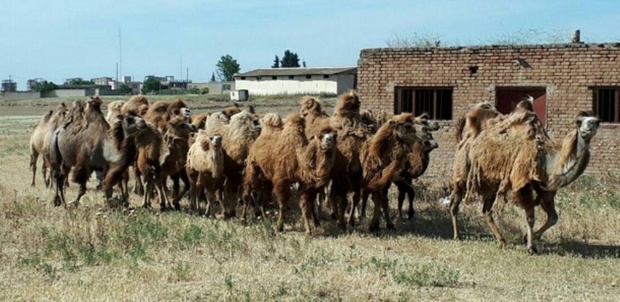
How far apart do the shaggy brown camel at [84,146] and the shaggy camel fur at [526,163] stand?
6.41 m

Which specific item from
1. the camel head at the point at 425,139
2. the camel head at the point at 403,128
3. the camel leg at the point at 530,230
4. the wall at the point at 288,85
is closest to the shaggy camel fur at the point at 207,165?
the camel head at the point at 403,128

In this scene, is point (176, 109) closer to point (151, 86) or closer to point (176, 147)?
point (176, 147)

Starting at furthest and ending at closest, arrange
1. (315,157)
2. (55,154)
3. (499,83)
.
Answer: (499,83)
(55,154)
(315,157)

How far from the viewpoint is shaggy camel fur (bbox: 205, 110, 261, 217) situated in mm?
16391

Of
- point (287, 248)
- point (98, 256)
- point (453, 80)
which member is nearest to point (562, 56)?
point (453, 80)

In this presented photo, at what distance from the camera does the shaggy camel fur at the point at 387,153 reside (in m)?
14.9

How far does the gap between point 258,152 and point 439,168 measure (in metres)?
8.73

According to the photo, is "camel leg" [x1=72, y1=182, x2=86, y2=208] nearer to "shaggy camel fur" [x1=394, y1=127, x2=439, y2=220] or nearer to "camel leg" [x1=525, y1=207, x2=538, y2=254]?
"shaggy camel fur" [x1=394, y1=127, x2=439, y2=220]

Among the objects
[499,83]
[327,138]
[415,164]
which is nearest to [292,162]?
[327,138]

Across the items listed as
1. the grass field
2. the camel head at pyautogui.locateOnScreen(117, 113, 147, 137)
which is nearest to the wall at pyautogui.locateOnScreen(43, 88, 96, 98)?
the camel head at pyautogui.locateOnScreen(117, 113, 147, 137)

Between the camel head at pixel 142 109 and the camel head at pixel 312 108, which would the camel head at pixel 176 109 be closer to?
the camel head at pixel 142 109

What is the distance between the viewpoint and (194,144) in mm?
16781

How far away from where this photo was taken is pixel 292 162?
14.7m

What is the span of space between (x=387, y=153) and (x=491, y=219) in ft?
6.44
